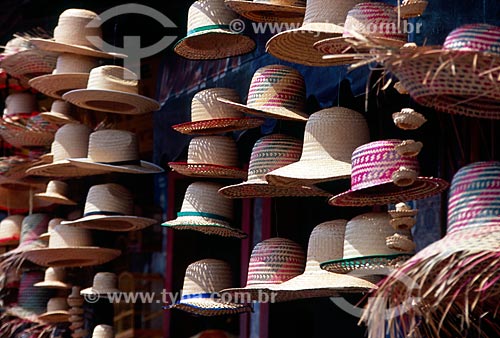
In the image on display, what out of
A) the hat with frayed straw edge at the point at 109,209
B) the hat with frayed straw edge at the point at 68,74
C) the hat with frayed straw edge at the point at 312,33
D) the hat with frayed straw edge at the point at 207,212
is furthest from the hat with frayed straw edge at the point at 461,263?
the hat with frayed straw edge at the point at 68,74

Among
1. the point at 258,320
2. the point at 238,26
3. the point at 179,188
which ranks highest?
the point at 238,26

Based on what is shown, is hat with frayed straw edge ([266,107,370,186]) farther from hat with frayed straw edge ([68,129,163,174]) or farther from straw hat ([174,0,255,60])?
hat with frayed straw edge ([68,129,163,174])

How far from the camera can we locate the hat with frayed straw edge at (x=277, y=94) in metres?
6.18

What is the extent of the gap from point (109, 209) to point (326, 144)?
197 cm

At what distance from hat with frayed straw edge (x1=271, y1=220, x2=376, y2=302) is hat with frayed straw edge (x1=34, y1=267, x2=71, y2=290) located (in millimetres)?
2475

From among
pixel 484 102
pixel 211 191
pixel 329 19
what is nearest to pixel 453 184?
pixel 484 102

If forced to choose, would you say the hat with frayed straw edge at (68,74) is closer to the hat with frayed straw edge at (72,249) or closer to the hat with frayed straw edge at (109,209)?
the hat with frayed straw edge at (109,209)

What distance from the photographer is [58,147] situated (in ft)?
25.4

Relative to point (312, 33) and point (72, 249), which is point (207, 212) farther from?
point (72, 249)

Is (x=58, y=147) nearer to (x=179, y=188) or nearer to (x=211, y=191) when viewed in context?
(x=179, y=188)

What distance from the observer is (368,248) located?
5.40 metres

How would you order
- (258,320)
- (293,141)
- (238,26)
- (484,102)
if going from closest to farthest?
1. (484,102)
2. (293,141)
3. (238,26)
4. (258,320)

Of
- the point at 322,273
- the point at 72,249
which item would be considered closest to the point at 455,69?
the point at 322,273

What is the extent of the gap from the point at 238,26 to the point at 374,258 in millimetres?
1747
